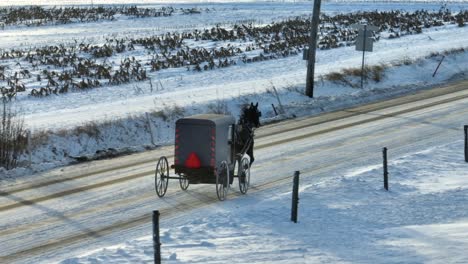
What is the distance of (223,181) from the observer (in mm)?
16875

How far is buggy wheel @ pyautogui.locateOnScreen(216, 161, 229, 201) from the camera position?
16.7m

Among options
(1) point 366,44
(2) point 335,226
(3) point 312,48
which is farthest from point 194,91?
(2) point 335,226

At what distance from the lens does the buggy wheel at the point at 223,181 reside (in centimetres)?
1672

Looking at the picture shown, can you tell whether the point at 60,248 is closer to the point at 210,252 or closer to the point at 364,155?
the point at 210,252

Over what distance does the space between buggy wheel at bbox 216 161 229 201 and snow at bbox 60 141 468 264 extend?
0.25 metres

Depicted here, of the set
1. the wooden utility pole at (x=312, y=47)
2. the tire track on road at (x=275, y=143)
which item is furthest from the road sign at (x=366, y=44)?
the tire track on road at (x=275, y=143)

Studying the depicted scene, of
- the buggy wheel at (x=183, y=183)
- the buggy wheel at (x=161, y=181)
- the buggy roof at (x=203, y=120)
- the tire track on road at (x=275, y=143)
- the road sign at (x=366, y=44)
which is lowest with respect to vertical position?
the tire track on road at (x=275, y=143)

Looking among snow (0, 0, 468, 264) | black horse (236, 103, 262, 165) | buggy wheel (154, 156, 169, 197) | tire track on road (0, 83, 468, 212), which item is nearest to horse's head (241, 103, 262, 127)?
black horse (236, 103, 262, 165)

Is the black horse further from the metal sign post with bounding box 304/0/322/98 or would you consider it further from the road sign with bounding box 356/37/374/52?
the road sign with bounding box 356/37/374/52

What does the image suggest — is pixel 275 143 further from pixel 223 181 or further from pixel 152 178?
pixel 223 181

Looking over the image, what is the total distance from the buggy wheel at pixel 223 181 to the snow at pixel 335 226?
0.81ft

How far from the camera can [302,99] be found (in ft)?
107

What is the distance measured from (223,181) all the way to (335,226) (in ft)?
9.66

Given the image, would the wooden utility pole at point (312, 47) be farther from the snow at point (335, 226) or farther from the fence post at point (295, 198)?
the fence post at point (295, 198)
